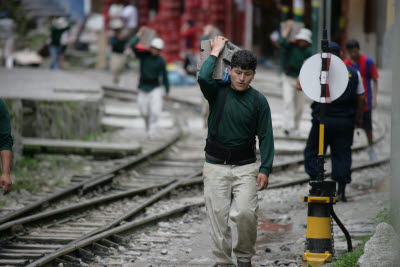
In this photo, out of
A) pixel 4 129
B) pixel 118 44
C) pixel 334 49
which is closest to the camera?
pixel 4 129

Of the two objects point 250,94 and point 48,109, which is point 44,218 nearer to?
point 250,94

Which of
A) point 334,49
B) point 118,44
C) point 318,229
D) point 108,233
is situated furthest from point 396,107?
point 118,44

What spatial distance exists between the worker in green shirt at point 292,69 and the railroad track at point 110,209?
3.79 ft

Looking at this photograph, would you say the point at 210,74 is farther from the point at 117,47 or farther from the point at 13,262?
the point at 117,47

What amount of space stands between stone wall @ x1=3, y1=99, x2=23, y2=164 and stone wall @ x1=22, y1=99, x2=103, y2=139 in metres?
1.55

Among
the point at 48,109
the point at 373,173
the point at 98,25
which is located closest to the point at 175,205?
the point at 373,173

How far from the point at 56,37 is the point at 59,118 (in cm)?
1312

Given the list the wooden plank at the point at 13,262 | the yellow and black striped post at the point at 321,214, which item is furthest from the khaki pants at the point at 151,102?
the yellow and black striped post at the point at 321,214

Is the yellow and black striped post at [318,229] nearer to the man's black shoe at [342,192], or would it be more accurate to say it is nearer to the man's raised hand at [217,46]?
the man's raised hand at [217,46]

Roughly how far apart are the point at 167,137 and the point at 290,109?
8.75 feet

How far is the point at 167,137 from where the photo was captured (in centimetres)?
1662

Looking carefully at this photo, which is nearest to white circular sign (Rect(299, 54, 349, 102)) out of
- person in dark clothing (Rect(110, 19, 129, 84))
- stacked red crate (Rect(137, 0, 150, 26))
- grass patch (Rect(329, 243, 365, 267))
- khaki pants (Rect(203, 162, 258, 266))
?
khaki pants (Rect(203, 162, 258, 266))

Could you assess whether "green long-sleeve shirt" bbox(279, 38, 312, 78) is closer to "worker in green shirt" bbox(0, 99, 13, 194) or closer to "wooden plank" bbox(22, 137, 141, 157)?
"wooden plank" bbox(22, 137, 141, 157)

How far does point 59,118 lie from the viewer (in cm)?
1547
